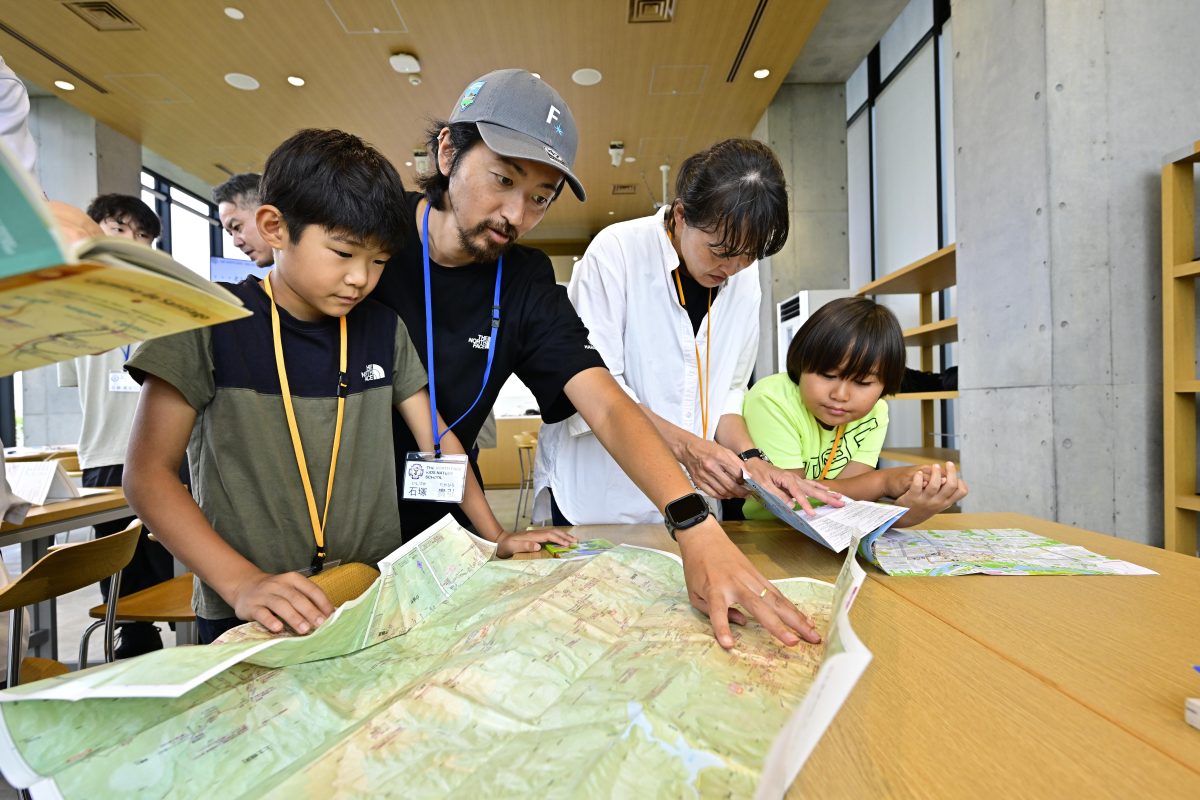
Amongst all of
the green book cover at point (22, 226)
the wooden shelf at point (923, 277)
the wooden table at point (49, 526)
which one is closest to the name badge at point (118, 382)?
the wooden table at point (49, 526)

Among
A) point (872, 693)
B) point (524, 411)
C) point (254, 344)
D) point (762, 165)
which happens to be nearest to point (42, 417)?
point (524, 411)

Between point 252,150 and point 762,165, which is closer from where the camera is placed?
point 762,165

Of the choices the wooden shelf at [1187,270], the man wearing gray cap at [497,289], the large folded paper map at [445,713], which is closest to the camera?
the large folded paper map at [445,713]

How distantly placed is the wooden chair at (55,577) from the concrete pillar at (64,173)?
499cm

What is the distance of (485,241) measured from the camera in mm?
1145

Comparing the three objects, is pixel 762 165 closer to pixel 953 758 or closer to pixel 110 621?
pixel 953 758

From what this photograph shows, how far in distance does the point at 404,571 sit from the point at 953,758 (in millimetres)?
644

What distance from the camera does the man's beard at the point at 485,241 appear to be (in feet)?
3.70

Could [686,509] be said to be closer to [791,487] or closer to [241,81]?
[791,487]

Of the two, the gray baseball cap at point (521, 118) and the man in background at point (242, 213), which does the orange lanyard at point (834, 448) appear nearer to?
the gray baseball cap at point (521, 118)

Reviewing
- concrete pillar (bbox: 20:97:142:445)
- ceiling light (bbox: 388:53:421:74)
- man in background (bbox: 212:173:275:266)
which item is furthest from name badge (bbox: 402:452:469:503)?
concrete pillar (bbox: 20:97:142:445)

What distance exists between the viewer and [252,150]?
619 cm

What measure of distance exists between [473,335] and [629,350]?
47cm

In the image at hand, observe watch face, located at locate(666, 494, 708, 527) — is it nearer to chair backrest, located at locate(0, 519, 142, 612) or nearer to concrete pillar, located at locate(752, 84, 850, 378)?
chair backrest, located at locate(0, 519, 142, 612)
